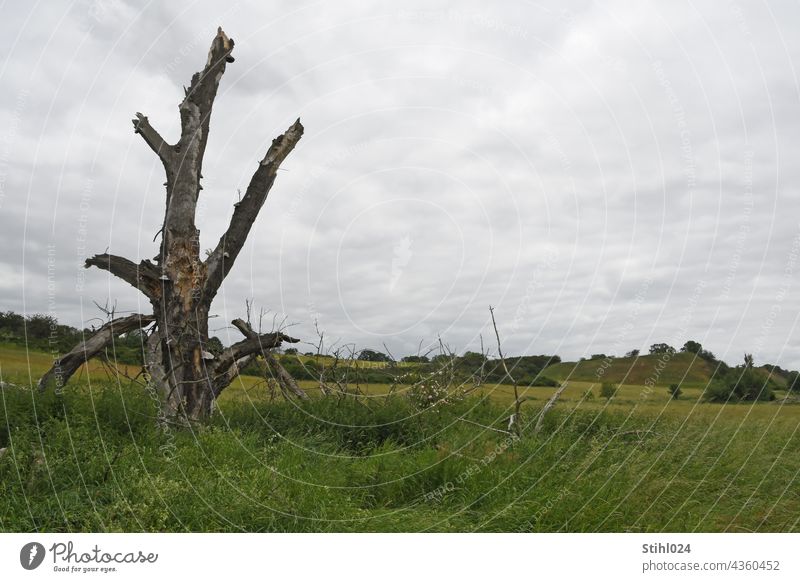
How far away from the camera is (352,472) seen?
723 centimetres

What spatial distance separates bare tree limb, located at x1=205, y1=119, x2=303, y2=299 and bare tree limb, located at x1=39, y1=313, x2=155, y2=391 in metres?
1.20

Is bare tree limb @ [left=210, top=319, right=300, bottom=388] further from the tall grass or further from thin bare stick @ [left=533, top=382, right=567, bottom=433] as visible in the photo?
thin bare stick @ [left=533, top=382, right=567, bottom=433]

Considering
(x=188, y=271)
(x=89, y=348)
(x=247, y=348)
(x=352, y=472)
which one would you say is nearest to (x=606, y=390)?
(x=352, y=472)

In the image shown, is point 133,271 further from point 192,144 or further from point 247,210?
point 192,144

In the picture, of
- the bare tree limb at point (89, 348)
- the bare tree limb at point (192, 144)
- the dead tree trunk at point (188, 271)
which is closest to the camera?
the bare tree limb at point (89, 348)

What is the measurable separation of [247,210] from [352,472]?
16.4 feet

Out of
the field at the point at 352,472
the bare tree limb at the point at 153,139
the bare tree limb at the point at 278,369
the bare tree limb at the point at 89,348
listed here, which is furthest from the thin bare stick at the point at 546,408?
the bare tree limb at the point at 153,139

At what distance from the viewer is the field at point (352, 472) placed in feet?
18.4

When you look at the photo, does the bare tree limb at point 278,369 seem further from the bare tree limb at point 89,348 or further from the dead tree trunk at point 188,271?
the bare tree limb at point 89,348

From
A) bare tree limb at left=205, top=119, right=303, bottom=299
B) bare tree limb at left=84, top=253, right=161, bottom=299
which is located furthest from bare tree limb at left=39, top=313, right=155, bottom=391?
bare tree limb at left=205, top=119, right=303, bottom=299

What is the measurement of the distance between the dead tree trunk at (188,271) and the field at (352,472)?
54 cm

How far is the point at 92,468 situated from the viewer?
19.9 ft

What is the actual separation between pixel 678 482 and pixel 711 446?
7.38 feet
